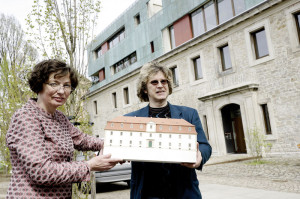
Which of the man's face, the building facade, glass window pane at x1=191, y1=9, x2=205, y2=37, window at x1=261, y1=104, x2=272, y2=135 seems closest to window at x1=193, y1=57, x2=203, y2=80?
the building facade

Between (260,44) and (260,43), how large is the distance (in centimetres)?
5

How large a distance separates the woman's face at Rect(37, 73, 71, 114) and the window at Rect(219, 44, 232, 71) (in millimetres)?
13953

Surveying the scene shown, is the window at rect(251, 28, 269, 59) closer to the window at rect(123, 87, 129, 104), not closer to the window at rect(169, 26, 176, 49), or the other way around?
the window at rect(169, 26, 176, 49)

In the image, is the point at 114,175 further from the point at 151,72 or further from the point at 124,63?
the point at 124,63

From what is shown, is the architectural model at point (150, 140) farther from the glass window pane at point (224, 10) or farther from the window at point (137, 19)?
the window at point (137, 19)

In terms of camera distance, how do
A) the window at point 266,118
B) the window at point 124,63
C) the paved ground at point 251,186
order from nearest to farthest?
the paved ground at point 251,186 → the window at point 266,118 → the window at point 124,63

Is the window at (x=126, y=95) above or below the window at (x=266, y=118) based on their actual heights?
above

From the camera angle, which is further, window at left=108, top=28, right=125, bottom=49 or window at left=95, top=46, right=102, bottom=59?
window at left=95, top=46, right=102, bottom=59

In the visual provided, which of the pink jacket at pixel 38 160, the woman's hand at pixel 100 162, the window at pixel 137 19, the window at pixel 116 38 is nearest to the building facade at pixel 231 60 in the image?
the window at pixel 137 19

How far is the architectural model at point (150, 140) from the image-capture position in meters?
1.66

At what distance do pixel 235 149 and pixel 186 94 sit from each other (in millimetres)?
4687

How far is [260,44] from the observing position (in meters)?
13.1

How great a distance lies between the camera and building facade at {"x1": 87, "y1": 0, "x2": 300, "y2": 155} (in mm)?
11648

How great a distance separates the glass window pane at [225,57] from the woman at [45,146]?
14.0m
